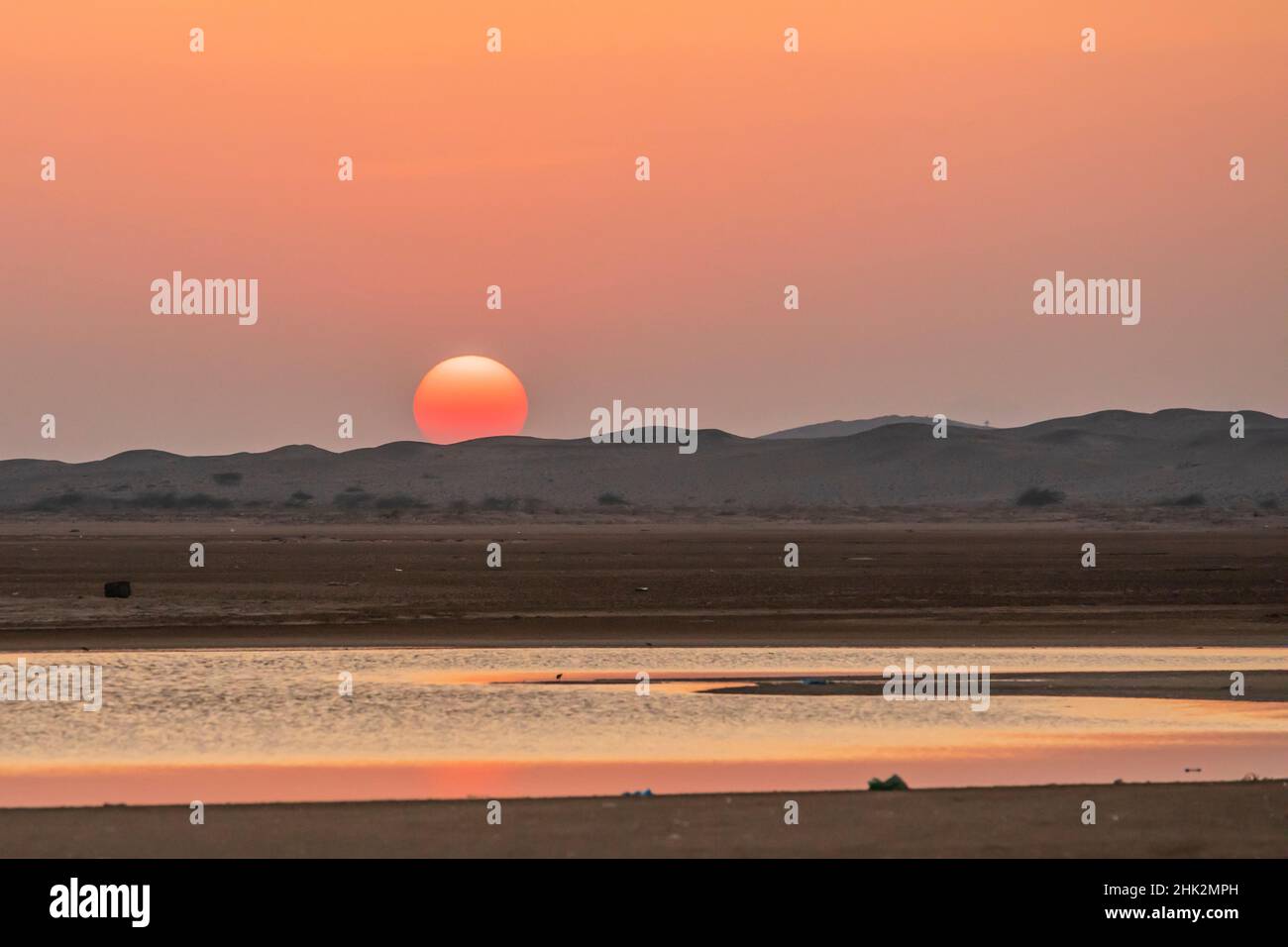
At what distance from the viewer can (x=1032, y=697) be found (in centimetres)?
3072

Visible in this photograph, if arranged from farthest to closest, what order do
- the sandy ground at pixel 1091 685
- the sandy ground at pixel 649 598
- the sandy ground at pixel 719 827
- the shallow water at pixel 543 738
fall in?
the sandy ground at pixel 649 598, the sandy ground at pixel 1091 685, the shallow water at pixel 543 738, the sandy ground at pixel 719 827

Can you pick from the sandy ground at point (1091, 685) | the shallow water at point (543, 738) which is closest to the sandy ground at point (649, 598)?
the sandy ground at point (1091, 685)

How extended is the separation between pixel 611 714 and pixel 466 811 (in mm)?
9994

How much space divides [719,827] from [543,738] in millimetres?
8404

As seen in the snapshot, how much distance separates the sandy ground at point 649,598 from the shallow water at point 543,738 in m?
9.31

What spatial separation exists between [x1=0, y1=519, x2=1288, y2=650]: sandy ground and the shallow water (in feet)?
30.5

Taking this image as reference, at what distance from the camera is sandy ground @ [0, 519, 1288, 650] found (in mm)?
45531

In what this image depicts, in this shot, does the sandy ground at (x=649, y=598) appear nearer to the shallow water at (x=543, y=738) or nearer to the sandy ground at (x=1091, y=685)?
the sandy ground at (x=1091, y=685)

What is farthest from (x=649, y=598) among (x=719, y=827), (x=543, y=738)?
(x=719, y=827)

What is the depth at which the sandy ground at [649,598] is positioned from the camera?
4553cm

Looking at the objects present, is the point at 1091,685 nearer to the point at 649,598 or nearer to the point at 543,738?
the point at 543,738
